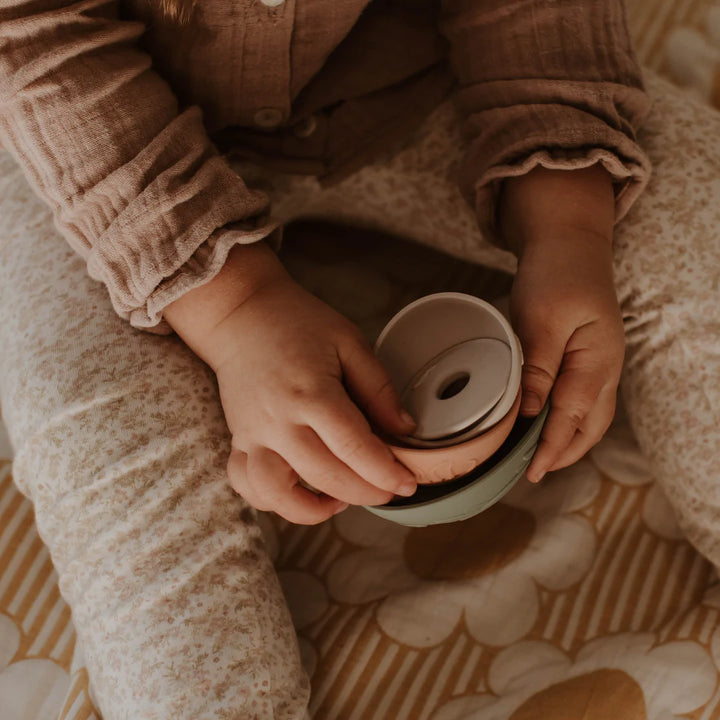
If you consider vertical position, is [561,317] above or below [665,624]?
above

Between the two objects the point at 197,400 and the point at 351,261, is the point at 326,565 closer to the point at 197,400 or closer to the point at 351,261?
the point at 197,400

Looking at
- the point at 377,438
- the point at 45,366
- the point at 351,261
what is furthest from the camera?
the point at 351,261

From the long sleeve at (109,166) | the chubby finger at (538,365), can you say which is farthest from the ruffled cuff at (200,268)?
the chubby finger at (538,365)

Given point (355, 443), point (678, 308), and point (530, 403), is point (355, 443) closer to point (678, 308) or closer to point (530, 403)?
point (530, 403)

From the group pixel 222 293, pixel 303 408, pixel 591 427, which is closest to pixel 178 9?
pixel 222 293

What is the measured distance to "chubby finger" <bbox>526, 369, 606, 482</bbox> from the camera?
1.82 ft

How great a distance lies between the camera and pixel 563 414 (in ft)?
1.83

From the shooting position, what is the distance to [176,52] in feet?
2.06

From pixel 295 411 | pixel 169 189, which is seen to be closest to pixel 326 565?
pixel 295 411

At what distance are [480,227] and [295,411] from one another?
0.26m

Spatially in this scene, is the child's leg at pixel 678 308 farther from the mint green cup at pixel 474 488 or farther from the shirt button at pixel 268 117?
the shirt button at pixel 268 117

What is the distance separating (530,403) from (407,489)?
0.10 m

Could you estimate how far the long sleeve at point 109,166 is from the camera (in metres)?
0.54

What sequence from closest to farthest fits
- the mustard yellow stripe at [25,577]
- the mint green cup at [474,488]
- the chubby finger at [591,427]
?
the mint green cup at [474,488]
the chubby finger at [591,427]
the mustard yellow stripe at [25,577]
